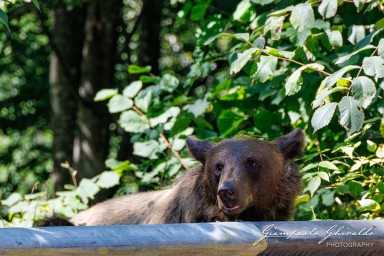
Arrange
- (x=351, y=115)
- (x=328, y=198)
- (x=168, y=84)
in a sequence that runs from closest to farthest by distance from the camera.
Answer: (x=351, y=115) < (x=328, y=198) < (x=168, y=84)

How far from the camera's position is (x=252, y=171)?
5281 mm

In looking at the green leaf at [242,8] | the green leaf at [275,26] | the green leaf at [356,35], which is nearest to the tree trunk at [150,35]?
the green leaf at [242,8]

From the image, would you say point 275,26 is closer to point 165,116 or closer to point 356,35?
point 356,35

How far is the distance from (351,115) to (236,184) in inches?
32.0

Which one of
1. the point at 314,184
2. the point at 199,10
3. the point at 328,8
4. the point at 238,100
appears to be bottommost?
the point at 314,184

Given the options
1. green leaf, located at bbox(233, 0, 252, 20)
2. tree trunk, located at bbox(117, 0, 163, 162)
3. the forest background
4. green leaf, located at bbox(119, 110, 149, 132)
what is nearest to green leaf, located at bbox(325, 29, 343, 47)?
the forest background

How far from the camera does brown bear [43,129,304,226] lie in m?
5.10

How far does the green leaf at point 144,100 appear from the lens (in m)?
7.38

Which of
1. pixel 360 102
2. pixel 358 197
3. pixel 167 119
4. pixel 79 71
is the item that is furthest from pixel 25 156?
pixel 360 102

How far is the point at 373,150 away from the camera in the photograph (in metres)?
5.70

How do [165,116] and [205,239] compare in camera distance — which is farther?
[165,116]

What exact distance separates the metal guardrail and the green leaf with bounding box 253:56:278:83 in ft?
7.62

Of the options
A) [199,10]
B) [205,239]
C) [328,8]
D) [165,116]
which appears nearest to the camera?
[205,239]

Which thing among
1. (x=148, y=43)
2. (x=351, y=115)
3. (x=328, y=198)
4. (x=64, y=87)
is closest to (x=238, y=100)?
(x=328, y=198)
